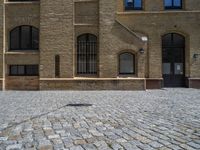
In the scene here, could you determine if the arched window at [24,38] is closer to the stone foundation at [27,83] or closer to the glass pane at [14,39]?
the glass pane at [14,39]

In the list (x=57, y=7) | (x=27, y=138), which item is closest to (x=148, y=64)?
(x=57, y=7)

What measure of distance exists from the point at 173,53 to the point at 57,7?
9.89 meters

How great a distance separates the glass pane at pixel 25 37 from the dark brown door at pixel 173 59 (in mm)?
10700

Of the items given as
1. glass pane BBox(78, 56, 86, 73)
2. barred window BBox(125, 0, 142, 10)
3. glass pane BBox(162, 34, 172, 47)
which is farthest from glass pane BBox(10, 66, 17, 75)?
glass pane BBox(162, 34, 172, 47)

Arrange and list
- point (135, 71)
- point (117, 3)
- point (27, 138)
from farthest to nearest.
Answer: point (117, 3) < point (135, 71) < point (27, 138)

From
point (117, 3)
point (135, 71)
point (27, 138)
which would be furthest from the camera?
point (117, 3)

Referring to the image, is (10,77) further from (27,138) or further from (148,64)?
(27,138)

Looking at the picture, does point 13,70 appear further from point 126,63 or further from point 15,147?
point 15,147

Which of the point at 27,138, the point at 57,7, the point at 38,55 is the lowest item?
the point at 27,138

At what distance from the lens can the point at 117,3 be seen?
77.8 feet

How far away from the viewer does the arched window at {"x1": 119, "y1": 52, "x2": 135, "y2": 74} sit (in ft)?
73.7

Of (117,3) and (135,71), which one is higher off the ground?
(117,3)

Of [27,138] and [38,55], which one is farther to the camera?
[38,55]

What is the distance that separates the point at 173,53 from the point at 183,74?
1878mm
